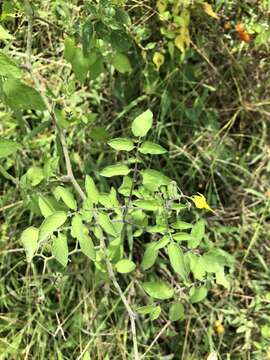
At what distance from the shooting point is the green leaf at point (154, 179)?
45.9 inches

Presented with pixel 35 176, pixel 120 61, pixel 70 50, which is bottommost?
pixel 35 176

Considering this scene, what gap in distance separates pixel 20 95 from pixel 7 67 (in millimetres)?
105

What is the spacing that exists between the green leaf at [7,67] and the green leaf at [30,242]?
0.33 m

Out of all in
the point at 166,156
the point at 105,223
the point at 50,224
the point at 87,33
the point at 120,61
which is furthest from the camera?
the point at 166,156

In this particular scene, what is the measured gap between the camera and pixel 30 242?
111 centimetres

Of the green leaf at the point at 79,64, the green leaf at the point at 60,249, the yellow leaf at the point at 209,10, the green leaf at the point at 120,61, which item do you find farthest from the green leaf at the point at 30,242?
the yellow leaf at the point at 209,10

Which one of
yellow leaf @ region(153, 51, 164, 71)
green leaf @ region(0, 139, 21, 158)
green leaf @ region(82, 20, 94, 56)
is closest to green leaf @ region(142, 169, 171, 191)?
green leaf @ region(0, 139, 21, 158)

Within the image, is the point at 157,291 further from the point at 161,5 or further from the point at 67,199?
the point at 161,5

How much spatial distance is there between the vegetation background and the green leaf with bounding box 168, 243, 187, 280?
626 millimetres

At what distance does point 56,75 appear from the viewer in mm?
1967

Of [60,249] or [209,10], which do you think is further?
[209,10]

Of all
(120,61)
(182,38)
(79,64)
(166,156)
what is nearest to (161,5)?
(182,38)

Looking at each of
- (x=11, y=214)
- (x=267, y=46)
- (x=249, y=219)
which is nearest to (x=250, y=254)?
(x=249, y=219)

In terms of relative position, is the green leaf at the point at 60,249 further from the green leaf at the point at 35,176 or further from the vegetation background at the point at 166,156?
the vegetation background at the point at 166,156
